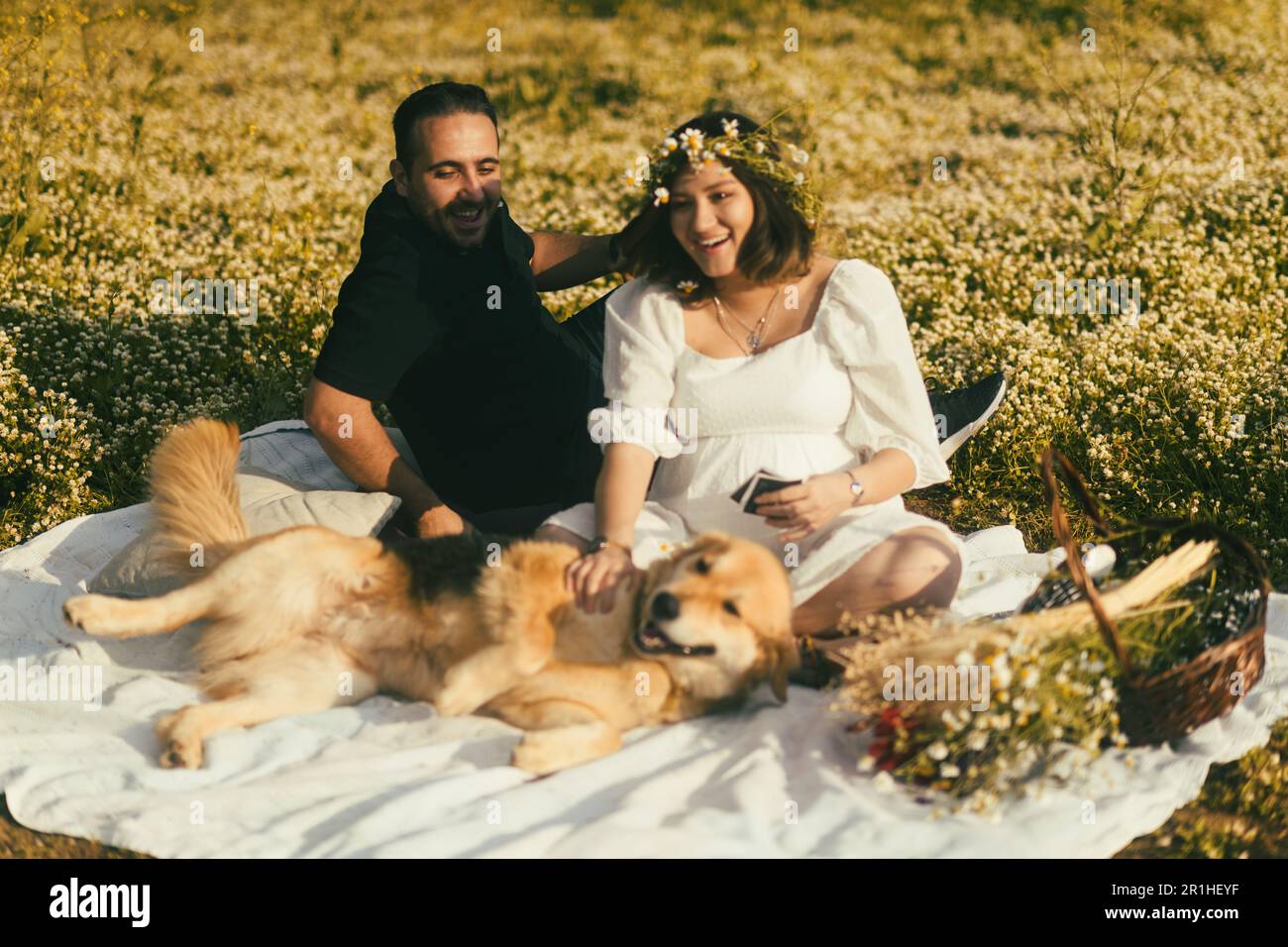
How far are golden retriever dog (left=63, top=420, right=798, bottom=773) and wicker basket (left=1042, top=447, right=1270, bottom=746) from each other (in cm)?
96

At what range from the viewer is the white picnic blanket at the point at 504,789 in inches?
141

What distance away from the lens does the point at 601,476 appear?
457 centimetres

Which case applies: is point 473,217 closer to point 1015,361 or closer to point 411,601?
point 411,601

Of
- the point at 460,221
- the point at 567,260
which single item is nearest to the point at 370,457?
the point at 460,221

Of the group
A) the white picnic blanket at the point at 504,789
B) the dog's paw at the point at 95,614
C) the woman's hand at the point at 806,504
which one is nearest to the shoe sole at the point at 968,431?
the woman's hand at the point at 806,504

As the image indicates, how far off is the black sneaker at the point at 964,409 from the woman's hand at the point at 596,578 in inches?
90.7

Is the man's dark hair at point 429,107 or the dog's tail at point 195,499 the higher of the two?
the man's dark hair at point 429,107

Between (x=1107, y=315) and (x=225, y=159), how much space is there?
25.7ft

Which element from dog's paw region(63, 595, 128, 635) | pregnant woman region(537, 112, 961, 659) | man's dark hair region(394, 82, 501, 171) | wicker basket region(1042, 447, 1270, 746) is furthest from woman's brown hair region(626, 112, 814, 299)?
dog's paw region(63, 595, 128, 635)

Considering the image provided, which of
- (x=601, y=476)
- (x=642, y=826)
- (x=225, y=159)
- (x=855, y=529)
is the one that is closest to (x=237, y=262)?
(x=225, y=159)

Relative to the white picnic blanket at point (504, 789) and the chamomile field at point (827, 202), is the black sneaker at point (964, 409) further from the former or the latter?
the white picnic blanket at point (504, 789)

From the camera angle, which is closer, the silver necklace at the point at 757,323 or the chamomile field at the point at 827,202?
the silver necklace at the point at 757,323

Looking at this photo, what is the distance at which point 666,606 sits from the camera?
373 centimetres
